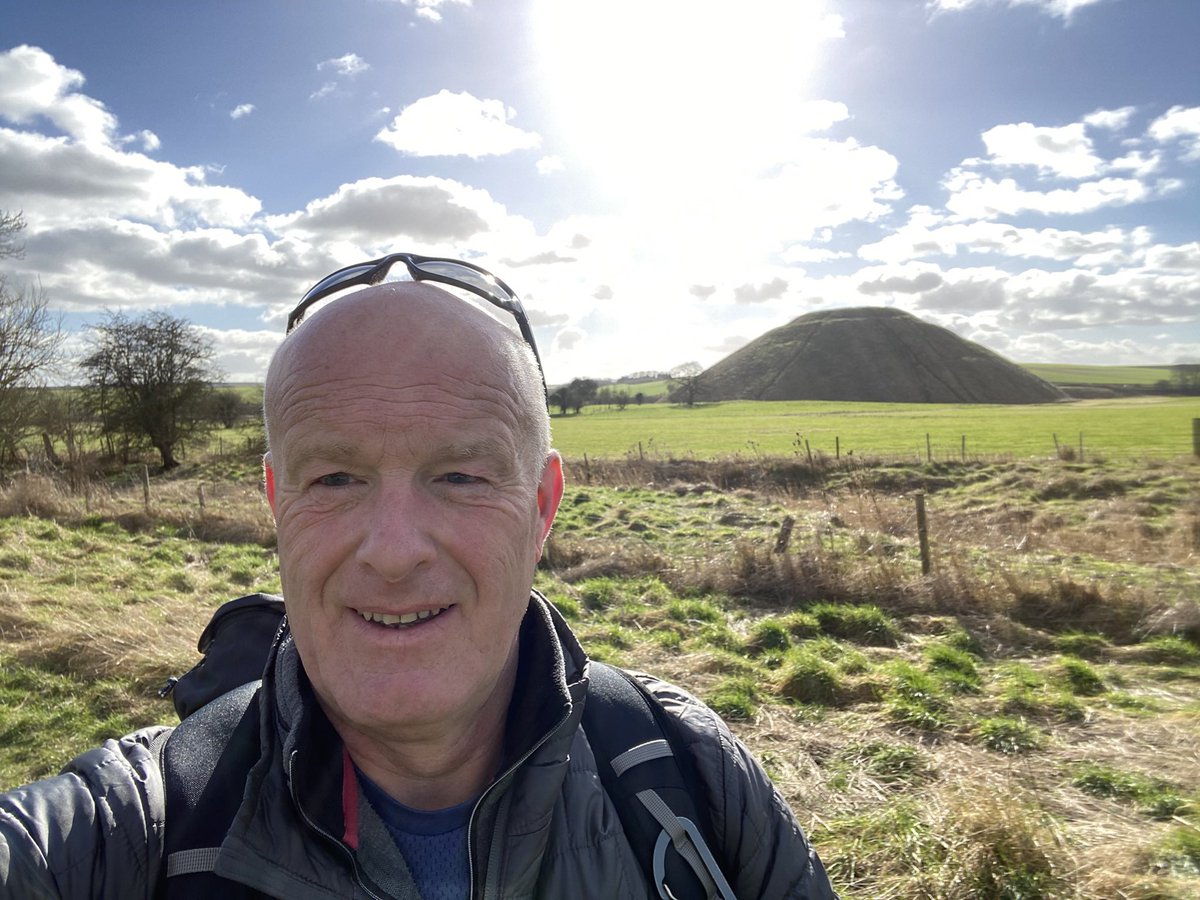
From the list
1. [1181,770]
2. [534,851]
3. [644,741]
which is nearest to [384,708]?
[534,851]

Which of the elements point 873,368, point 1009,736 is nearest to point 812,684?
point 1009,736

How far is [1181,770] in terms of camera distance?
4.90 metres

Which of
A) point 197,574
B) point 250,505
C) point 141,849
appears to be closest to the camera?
point 141,849

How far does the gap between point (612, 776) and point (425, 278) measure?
133 centimetres

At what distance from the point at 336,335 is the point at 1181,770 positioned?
6.22m

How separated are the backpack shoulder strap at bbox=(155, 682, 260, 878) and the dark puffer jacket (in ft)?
0.08

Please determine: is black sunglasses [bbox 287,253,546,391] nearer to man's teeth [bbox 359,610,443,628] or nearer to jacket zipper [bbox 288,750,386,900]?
man's teeth [bbox 359,610,443,628]

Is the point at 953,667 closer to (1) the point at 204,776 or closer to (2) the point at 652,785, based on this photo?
(2) the point at 652,785

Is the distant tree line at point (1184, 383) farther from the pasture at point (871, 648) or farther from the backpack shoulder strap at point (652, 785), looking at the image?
the backpack shoulder strap at point (652, 785)

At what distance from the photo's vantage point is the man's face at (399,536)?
1.54 meters

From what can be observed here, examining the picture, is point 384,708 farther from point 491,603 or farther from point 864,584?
point 864,584

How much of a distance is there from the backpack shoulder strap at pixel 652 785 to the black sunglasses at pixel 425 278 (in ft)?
3.35

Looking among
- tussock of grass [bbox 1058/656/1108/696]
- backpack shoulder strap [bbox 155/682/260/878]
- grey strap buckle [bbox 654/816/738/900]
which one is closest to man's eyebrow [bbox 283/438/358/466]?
backpack shoulder strap [bbox 155/682/260/878]

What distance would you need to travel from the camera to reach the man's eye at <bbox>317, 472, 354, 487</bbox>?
1.63m
